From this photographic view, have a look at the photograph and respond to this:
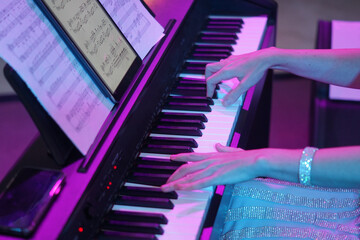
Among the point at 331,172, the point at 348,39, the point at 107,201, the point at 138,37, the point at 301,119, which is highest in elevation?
the point at 138,37

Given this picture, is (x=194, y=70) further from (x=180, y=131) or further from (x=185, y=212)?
(x=185, y=212)

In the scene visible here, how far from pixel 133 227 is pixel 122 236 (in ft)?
0.12

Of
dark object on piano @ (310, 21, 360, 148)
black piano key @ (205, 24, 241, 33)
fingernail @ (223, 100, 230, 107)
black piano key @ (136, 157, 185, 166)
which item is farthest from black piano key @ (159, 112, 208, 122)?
dark object on piano @ (310, 21, 360, 148)

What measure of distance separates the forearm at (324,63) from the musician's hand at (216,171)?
49 centimetres

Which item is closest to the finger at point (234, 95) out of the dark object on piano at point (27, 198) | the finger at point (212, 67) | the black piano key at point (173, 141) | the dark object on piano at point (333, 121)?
the finger at point (212, 67)

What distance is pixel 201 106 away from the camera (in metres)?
1.60

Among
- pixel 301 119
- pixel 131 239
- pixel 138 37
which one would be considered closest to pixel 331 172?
pixel 131 239

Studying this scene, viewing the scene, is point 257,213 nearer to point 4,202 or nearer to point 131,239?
point 131,239

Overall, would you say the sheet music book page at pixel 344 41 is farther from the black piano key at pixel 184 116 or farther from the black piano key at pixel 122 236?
the black piano key at pixel 122 236

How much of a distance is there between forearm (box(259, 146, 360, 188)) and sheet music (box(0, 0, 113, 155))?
0.51 meters

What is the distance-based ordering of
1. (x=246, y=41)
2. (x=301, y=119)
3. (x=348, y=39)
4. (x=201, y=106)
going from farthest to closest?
1. (x=301, y=119)
2. (x=348, y=39)
3. (x=246, y=41)
4. (x=201, y=106)

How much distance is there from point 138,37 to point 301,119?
1905 mm

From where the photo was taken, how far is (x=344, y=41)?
2375mm

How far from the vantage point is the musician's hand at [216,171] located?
125cm
